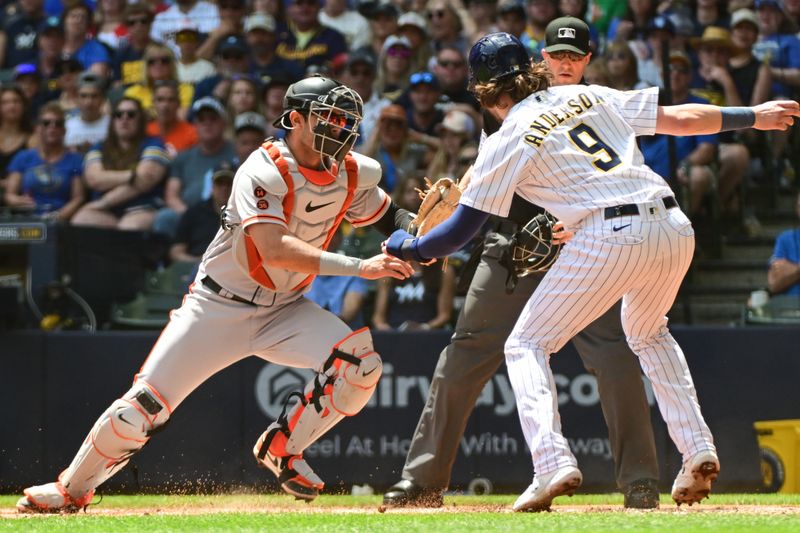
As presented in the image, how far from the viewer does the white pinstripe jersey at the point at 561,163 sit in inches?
202

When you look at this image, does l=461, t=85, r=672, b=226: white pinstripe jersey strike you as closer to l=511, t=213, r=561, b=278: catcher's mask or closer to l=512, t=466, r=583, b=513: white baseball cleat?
l=511, t=213, r=561, b=278: catcher's mask

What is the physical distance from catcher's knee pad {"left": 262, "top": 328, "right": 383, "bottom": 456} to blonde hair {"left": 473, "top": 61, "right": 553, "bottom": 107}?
4.18 ft

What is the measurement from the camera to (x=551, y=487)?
16.9 feet

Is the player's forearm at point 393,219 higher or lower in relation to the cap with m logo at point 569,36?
lower

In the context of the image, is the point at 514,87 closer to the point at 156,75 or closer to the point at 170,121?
the point at 170,121

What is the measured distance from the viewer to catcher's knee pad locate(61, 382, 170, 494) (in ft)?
18.6

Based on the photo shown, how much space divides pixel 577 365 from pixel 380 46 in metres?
4.32

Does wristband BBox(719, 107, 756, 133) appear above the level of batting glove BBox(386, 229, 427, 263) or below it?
above

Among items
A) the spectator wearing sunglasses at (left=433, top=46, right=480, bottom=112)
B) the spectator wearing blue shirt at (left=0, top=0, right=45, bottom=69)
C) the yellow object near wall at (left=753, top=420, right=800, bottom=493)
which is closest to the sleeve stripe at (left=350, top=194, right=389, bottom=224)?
the yellow object near wall at (left=753, top=420, right=800, bottom=493)

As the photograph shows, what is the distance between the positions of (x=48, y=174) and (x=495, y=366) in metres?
5.57

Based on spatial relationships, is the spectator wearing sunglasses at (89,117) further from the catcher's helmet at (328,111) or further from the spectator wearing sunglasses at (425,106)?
the catcher's helmet at (328,111)

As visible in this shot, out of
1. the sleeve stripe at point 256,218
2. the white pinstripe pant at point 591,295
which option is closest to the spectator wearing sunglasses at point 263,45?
the sleeve stripe at point 256,218

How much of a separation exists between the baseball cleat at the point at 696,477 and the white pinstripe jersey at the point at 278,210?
1.94 meters

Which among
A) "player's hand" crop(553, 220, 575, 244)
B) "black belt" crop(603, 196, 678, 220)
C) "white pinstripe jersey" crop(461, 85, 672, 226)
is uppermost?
"white pinstripe jersey" crop(461, 85, 672, 226)
